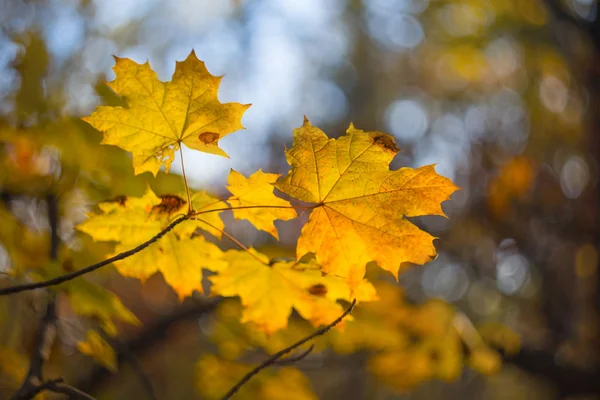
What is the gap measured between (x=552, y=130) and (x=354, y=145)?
486 cm

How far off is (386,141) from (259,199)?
27 cm

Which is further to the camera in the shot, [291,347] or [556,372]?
[556,372]

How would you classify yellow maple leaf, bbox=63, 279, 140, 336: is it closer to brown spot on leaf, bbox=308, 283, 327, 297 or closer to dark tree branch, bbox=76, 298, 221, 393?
brown spot on leaf, bbox=308, 283, 327, 297

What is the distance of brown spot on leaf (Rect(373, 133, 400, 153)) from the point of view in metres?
0.90

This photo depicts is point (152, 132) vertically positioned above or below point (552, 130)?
above

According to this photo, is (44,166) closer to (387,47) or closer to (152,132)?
(152,132)

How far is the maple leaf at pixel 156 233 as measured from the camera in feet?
3.42

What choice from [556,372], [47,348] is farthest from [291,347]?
[556,372]

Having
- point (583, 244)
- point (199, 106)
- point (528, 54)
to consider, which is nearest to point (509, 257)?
point (583, 244)

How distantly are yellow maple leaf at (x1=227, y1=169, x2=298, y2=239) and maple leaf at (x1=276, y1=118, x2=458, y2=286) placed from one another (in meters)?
0.04

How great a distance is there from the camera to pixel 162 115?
3.20 ft

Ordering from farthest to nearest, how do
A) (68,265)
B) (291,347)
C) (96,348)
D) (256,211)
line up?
1. (96,348)
2. (68,265)
3. (256,211)
4. (291,347)

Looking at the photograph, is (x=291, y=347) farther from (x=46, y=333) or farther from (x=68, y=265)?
(x=46, y=333)

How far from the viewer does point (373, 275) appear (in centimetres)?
202
